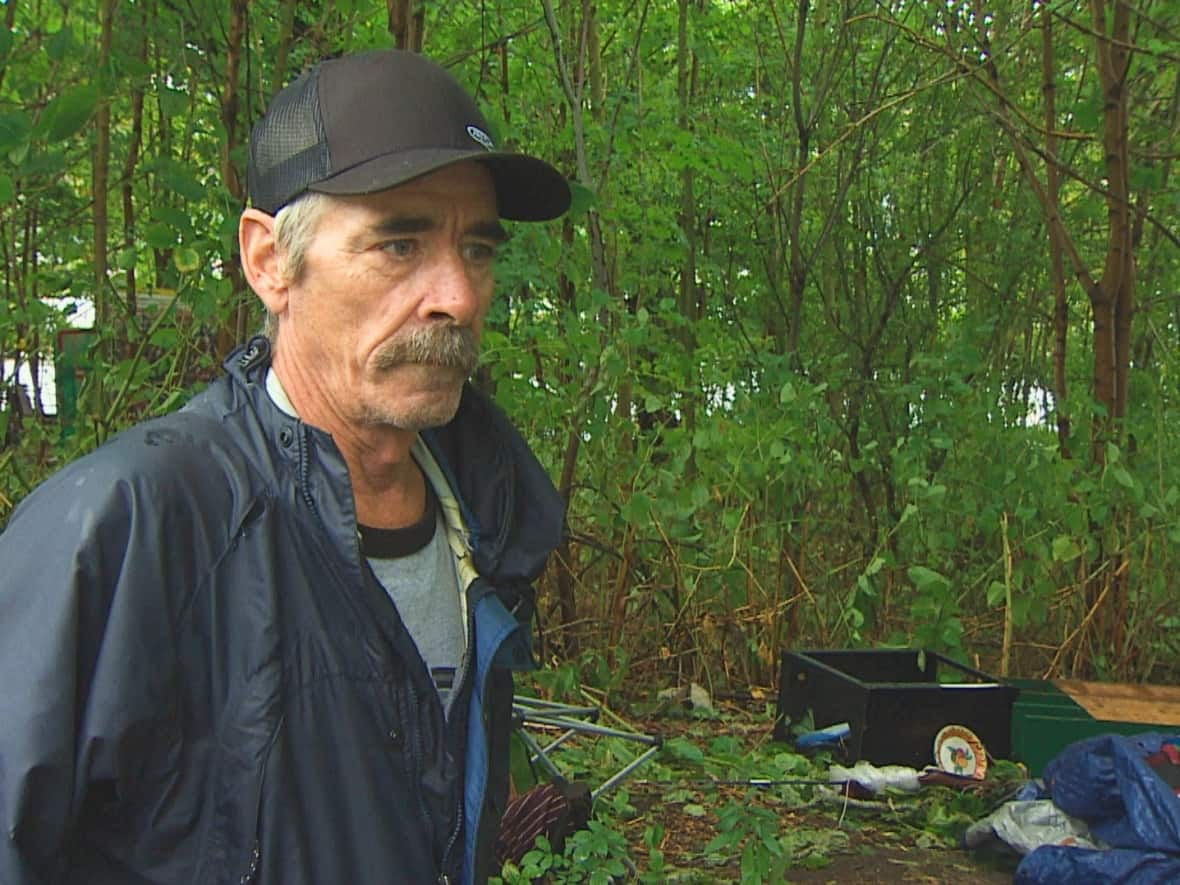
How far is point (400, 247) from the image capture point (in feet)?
6.22

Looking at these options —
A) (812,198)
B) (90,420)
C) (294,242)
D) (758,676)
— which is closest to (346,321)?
(294,242)

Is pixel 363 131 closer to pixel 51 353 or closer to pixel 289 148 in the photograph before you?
pixel 289 148

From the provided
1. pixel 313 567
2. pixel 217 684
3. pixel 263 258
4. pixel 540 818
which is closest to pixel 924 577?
pixel 540 818

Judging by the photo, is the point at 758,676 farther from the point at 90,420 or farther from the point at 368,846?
the point at 368,846

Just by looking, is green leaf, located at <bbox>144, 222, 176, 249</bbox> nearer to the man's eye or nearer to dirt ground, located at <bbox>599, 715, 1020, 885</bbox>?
the man's eye

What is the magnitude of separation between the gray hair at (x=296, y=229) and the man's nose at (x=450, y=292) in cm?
19

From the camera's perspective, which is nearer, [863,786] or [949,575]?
[863,786]

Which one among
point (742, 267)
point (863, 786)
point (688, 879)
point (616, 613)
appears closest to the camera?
point (688, 879)

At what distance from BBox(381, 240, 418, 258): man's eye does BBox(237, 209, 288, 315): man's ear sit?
0.58 ft

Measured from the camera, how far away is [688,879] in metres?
3.73

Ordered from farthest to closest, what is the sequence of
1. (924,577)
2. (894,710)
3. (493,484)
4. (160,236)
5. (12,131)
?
(924,577)
(894,710)
(160,236)
(12,131)
(493,484)

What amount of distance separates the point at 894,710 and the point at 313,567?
11.1 ft

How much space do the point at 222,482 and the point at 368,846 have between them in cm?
49

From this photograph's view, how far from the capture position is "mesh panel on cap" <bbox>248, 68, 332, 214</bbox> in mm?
1822
